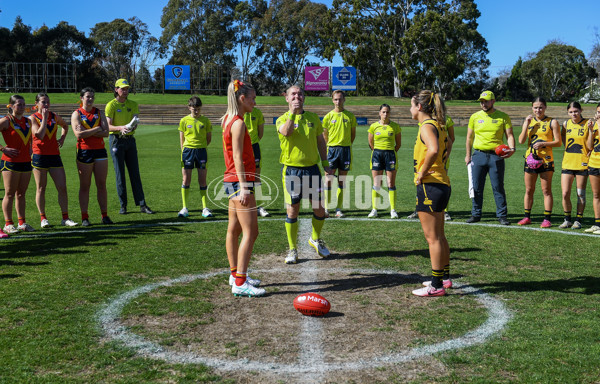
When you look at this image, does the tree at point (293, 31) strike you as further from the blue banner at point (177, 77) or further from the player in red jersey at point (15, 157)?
the player in red jersey at point (15, 157)

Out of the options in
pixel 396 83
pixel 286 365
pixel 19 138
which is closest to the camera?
pixel 286 365

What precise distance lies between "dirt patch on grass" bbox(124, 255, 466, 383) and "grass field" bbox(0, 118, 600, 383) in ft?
0.15

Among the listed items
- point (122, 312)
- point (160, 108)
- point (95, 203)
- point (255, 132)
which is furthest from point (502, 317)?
point (160, 108)

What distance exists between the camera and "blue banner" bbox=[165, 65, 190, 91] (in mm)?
59750

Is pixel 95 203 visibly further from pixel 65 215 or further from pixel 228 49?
pixel 228 49

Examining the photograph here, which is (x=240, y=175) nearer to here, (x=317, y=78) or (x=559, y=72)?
(x=317, y=78)

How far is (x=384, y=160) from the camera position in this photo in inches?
408

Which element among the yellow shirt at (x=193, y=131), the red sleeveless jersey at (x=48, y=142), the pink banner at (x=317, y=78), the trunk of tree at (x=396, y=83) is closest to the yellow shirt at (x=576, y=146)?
the yellow shirt at (x=193, y=131)

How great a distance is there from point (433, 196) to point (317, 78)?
2235 inches

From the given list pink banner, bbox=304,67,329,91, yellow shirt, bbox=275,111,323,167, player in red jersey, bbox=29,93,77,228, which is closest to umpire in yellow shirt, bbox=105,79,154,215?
player in red jersey, bbox=29,93,77,228

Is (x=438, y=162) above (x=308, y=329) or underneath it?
above

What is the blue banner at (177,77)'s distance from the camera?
59.8 m

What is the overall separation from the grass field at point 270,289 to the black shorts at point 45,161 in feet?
3.68

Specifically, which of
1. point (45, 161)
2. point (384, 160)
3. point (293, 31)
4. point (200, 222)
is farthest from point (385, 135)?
point (293, 31)
